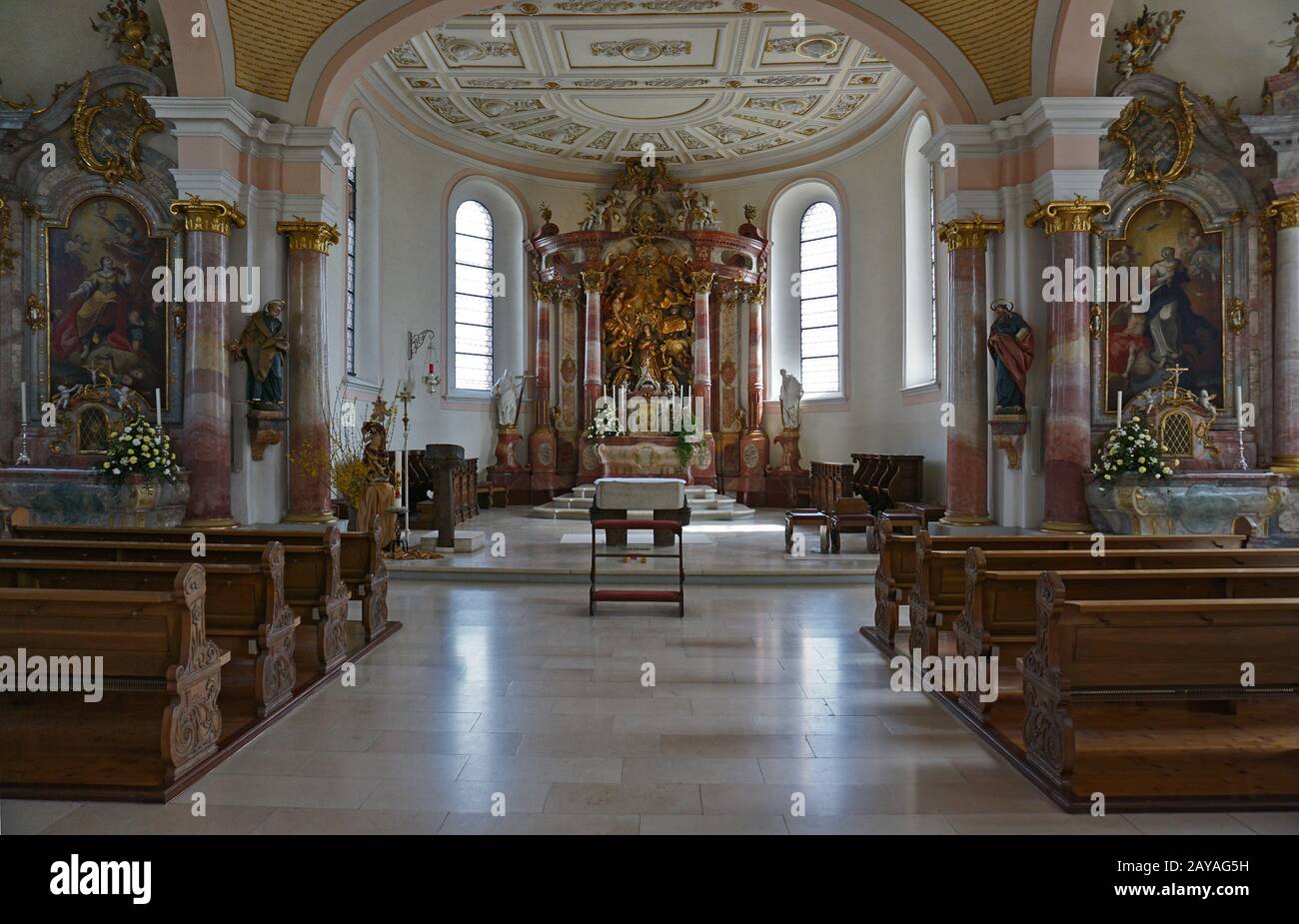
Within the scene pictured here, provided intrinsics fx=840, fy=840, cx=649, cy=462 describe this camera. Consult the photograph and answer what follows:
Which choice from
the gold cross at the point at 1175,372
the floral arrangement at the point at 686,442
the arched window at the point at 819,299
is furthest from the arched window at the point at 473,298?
the gold cross at the point at 1175,372

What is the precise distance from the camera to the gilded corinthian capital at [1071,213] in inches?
384

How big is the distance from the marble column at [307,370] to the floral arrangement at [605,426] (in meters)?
7.81

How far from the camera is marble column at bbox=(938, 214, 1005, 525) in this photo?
10.6m

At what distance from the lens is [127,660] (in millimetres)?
3922

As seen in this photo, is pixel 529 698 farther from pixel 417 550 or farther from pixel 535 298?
pixel 535 298

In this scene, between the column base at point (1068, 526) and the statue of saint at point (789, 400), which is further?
the statue of saint at point (789, 400)

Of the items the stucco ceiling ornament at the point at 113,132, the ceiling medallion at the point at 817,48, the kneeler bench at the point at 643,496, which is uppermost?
the ceiling medallion at the point at 817,48

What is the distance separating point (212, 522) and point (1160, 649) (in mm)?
9475

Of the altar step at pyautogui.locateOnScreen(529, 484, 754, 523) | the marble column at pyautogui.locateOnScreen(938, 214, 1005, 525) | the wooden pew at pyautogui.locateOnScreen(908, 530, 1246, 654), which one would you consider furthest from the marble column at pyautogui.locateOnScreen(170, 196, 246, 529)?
the marble column at pyautogui.locateOnScreen(938, 214, 1005, 525)

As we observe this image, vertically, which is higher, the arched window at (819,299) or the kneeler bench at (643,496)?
the arched window at (819,299)

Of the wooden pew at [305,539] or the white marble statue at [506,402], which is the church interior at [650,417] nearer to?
the wooden pew at [305,539]

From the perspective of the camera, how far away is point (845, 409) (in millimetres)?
18156

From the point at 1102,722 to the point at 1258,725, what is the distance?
0.86 m

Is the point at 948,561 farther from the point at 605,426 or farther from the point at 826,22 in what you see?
the point at 605,426
